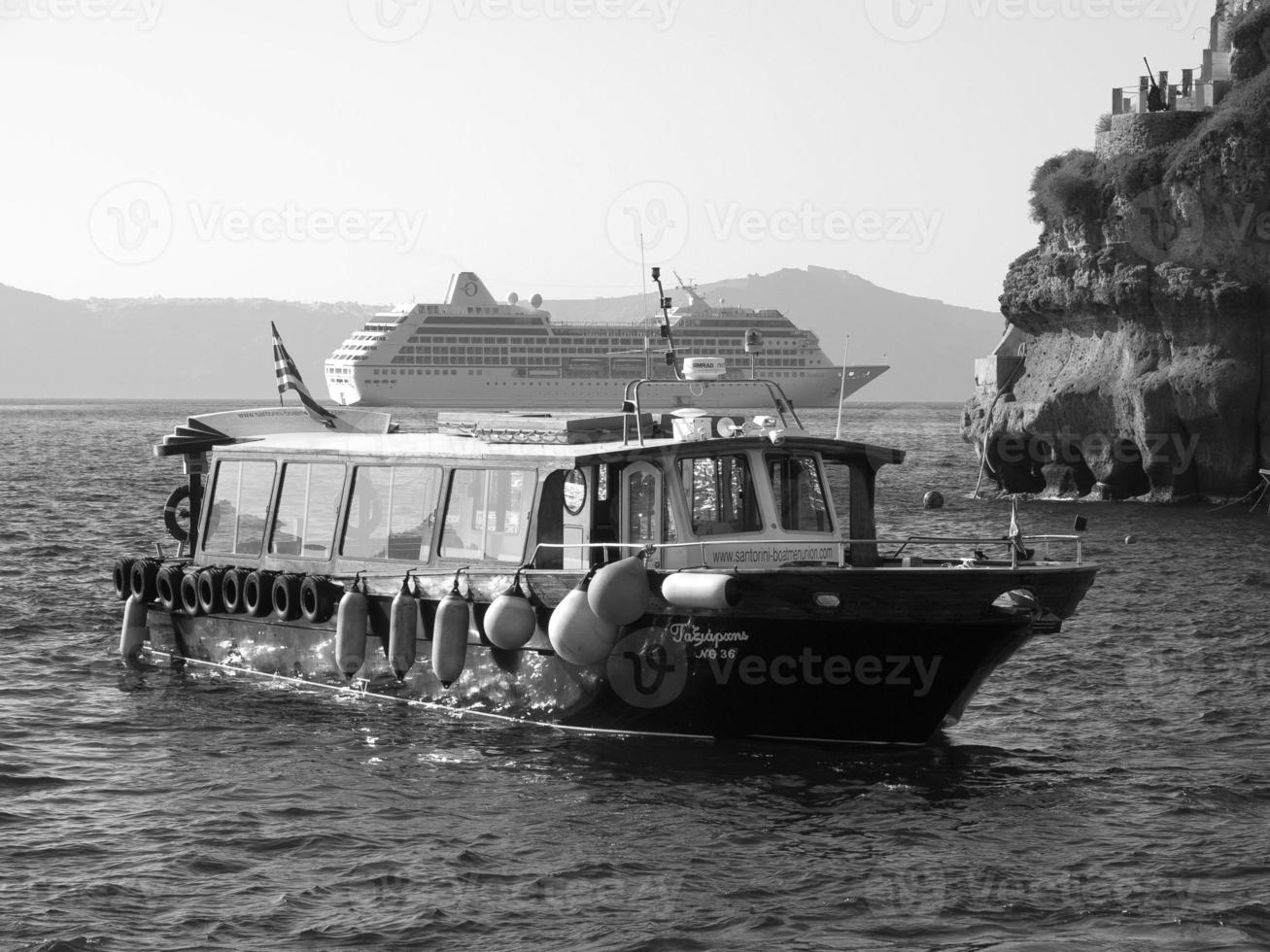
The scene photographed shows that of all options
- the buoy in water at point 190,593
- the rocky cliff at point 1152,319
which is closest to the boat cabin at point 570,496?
the buoy in water at point 190,593

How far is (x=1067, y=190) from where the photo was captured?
157 ft

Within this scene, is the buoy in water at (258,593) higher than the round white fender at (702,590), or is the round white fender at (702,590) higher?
the round white fender at (702,590)

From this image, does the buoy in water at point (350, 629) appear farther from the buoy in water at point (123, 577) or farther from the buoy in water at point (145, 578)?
the buoy in water at point (123, 577)

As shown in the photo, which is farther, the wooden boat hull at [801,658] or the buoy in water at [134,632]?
the buoy in water at [134,632]

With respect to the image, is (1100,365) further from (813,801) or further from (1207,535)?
(813,801)

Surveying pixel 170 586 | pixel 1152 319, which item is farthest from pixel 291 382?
pixel 1152 319

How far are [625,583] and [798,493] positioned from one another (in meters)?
2.48

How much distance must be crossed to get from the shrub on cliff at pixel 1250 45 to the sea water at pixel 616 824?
32.9 m

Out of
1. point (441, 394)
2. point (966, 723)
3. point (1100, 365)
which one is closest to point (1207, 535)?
point (1100, 365)

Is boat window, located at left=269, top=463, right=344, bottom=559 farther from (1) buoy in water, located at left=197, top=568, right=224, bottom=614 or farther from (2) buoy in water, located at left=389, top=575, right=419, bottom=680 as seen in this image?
(2) buoy in water, located at left=389, top=575, right=419, bottom=680

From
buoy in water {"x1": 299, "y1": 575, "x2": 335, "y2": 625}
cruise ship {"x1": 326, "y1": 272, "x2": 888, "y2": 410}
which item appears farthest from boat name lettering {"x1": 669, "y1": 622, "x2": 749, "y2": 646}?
cruise ship {"x1": 326, "y1": 272, "x2": 888, "y2": 410}

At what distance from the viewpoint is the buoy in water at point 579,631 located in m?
13.9

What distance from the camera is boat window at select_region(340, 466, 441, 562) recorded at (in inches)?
643

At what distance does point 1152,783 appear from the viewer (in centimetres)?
1424
